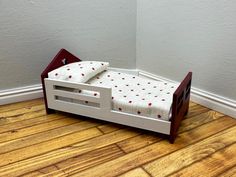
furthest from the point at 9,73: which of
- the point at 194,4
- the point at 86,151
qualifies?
the point at 194,4

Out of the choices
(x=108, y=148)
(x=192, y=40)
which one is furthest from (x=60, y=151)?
(x=192, y=40)

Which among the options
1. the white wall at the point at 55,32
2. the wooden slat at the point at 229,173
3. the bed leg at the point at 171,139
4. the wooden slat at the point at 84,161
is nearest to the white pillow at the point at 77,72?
the white wall at the point at 55,32

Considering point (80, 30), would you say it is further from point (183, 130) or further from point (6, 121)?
point (183, 130)

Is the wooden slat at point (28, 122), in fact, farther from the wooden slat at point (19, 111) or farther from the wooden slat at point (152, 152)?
the wooden slat at point (152, 152)

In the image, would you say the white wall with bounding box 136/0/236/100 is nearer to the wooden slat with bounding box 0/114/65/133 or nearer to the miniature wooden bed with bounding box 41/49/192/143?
the miniature wooden bed with bounding box 41/49/192/143

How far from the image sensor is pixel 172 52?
1604 mm

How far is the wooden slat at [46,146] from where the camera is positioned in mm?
982

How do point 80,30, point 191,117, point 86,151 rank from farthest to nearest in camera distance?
point 80,30, point 191,117, point 86,151

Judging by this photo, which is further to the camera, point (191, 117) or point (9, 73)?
point (9, 73)

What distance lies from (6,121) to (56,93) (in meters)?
0.32

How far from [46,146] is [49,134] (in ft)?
0.35

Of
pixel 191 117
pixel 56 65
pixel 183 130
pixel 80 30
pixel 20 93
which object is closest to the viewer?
pixel 183 130

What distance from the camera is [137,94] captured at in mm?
1246

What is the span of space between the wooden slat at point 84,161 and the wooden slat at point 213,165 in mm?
284
